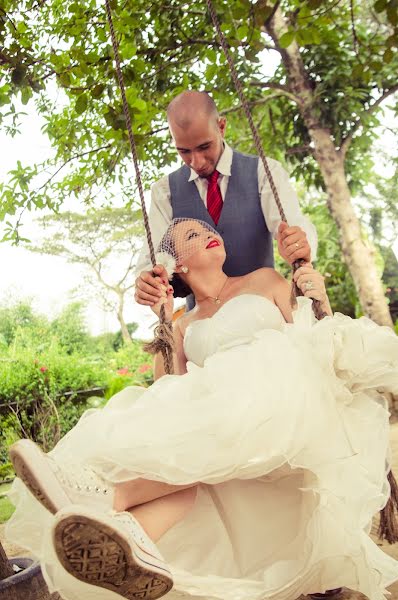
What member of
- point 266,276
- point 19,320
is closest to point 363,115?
point 266,276

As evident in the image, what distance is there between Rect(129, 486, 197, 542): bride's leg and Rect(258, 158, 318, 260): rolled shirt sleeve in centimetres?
102

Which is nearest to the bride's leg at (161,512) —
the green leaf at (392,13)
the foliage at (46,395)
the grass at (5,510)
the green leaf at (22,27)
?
the green leaf at (392,13)

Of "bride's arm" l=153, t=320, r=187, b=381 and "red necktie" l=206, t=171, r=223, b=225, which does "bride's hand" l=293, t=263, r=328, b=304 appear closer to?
"bride's arm" l=153, t=320, r=187, b=381

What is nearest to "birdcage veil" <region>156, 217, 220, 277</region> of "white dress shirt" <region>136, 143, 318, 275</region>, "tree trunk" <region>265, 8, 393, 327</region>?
"white dress shirt" <region>136, 143, 318, 275</region>

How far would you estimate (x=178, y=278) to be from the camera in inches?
98.1

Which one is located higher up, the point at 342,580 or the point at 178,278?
the point at 178,278

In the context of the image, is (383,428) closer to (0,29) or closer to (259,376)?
(259,376)

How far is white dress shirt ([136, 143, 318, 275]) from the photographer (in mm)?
2529

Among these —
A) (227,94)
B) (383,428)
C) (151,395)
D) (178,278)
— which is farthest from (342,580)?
(227,94)

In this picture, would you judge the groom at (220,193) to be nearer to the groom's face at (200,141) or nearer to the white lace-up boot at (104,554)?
the groom's face at (200,141)

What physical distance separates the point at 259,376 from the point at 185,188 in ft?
4.44

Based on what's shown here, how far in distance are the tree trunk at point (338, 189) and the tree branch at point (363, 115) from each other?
0.12 m

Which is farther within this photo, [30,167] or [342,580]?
[30,167]

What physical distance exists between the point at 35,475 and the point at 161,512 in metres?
0.36
